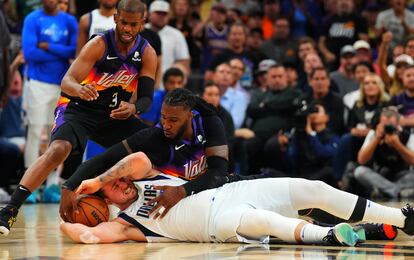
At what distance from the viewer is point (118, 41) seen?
727 centimetres

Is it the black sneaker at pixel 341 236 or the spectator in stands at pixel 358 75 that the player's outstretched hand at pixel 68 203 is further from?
the spectator in stands at pixel 358 75

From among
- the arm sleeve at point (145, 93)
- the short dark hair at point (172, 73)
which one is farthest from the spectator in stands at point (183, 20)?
the arm sleeve at point (145, 93)

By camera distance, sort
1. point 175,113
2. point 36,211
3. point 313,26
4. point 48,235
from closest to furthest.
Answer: point 175,113, point 48,235, point 36,211, point 313,26

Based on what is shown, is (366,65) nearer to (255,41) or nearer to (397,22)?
(397,22)

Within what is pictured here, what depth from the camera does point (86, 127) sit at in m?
7.30

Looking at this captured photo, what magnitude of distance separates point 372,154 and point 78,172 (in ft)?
18.2

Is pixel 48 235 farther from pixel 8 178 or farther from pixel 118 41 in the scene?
pixel 8 178

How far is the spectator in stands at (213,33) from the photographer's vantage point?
1415 centimetres

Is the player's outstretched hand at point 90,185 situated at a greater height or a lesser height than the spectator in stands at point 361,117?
greater

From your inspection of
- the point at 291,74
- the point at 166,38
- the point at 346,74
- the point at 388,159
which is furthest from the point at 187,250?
the point at 346,74

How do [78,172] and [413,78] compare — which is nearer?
[78,172]

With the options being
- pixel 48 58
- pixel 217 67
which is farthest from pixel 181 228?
pixel 217 67

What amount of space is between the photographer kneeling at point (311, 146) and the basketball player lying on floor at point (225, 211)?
525 centimetres

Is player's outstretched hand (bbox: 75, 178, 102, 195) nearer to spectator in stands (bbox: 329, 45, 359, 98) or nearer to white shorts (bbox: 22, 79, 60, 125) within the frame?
white shorts (bbox: 22, 79, 60, 125)
